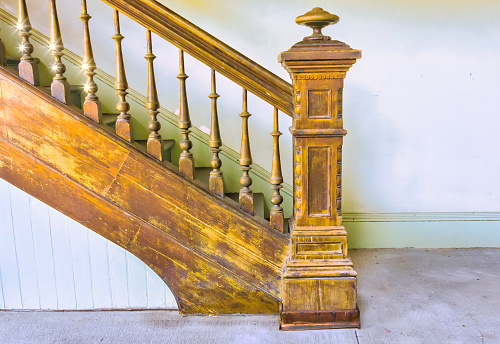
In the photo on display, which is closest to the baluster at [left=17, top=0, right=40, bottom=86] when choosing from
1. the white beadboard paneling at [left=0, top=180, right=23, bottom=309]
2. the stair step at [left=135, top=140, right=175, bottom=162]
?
the white beadboard paneling at [left=0, top=180, right=23, bottom=309]

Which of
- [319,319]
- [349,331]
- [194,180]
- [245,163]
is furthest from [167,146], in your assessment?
[349,331]

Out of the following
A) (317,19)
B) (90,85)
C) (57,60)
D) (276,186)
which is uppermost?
(317,19)

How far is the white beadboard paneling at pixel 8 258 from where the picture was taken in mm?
2051

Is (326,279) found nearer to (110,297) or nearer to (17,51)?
(110,297)

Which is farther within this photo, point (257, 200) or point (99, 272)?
point (257, 200)

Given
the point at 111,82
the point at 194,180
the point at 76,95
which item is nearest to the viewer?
the point at 194,180

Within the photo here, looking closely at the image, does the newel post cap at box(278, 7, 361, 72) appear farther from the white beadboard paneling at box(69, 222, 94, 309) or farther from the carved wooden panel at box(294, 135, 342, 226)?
the white beadboard paneling at box(69, 222, 94, 309)

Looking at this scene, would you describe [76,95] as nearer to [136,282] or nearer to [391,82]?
[136,282]

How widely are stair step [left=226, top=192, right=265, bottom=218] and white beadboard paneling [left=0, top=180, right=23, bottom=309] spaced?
119 cm

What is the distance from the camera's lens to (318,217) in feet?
6.53

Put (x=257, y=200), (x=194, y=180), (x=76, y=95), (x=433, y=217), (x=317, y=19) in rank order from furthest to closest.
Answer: (x=433, y=217) → (x=257, y=200) → (x=76, y=95) → (x=194, y=180) → (x=317, y=19)

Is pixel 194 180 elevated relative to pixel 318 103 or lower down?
lower down

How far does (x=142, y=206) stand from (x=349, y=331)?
1.09m

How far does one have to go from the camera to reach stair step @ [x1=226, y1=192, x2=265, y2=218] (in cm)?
256
